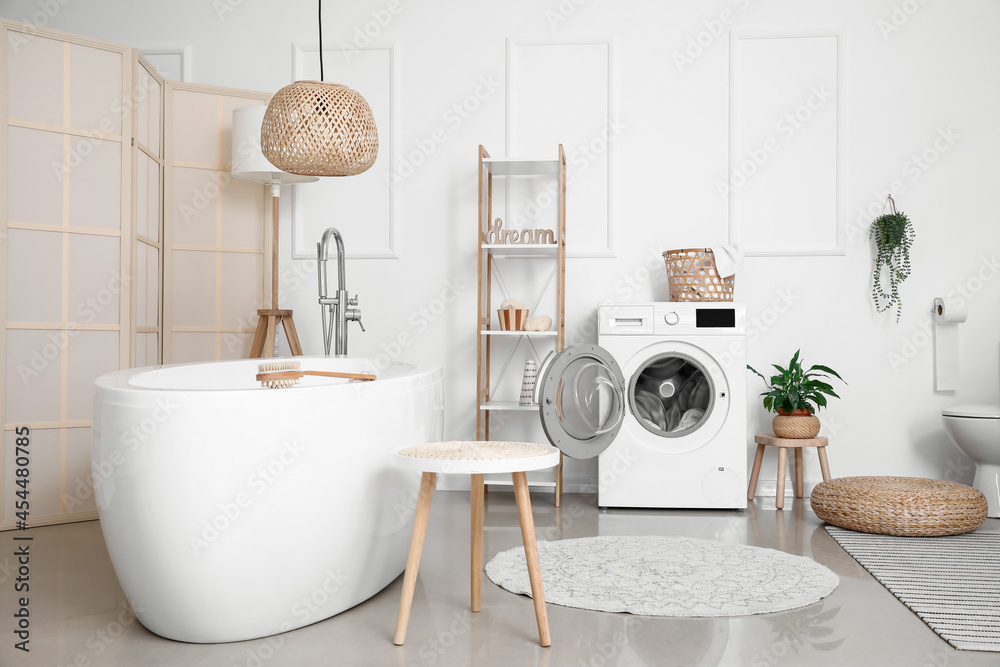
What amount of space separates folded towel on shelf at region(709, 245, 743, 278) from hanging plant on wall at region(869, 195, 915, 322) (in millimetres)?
807

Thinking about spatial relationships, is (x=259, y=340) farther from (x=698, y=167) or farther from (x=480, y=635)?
(x=698, y=167)

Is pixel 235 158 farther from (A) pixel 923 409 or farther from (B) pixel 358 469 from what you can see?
(A) pixel 923 409

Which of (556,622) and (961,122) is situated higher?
(961,122)

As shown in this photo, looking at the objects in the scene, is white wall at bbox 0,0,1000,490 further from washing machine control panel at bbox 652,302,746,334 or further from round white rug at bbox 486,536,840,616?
round white rug at bbox 486,536,840,616

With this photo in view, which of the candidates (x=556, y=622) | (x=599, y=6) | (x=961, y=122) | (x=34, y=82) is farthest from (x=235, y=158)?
(x=961, y=122)

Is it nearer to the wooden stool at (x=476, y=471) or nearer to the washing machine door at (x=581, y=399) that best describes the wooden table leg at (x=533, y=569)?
the wooden stool at (x=476, y=471)

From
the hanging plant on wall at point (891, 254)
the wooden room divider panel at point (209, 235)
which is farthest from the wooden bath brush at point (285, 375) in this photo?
the hanging plant on wall at point (891, 254)

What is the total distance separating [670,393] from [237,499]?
2.27 meters

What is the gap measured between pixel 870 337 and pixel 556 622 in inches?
103

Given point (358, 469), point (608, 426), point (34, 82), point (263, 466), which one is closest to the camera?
point (263, 466)

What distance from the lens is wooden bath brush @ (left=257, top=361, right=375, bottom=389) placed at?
2.26m

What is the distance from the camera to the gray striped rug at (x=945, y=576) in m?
2.02

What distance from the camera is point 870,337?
387cm

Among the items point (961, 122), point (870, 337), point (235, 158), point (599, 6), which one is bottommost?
point (870, 337)
